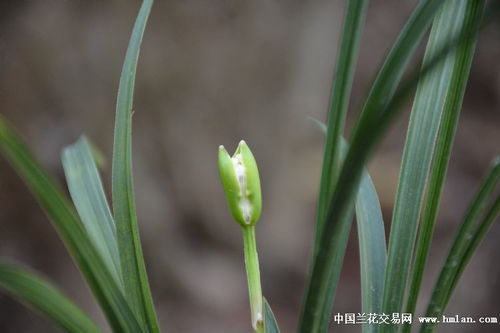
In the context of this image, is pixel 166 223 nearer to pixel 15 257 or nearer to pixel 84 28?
pixel 15 257

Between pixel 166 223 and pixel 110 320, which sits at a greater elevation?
pixel 166 223

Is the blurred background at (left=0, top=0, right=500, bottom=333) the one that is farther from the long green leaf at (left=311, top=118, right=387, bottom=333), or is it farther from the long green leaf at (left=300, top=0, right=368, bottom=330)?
the long green leaf at (left=300, top=0, right=368, bottom=330)

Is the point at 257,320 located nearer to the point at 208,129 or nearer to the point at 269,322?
the point at 269,322

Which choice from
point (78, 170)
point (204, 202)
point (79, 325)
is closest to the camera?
point (79, 325)

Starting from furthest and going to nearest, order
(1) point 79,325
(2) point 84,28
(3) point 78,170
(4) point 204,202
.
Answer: (4) point 204,202
(2) point 84,28
(3) point 78,170
(1) point 79,325

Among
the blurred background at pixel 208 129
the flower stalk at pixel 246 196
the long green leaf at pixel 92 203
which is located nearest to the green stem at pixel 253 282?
the flower stalk at pixel 246 196

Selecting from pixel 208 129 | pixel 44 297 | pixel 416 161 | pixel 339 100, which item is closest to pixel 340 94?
pixel 339 100

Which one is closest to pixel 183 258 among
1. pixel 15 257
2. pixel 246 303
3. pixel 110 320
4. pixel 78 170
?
pixel 246 303

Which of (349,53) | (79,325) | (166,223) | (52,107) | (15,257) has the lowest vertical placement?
(79,325)
